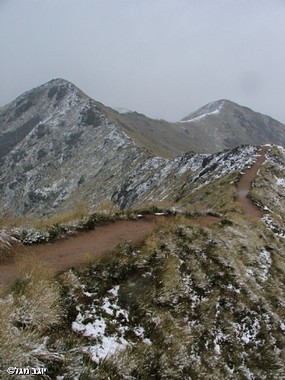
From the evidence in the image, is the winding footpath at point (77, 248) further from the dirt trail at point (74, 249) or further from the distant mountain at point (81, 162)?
the distant mountain at point (81, 162)

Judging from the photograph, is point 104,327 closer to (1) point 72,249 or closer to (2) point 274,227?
(1) point 72,249

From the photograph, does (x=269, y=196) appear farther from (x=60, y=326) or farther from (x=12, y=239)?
(x=60, y=326)

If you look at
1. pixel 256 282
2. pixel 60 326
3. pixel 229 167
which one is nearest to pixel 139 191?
pixel 229 167

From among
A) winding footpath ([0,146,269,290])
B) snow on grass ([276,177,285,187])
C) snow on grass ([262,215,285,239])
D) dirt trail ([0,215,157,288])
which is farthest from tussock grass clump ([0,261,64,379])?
snow on grass ([276,177,285,187])

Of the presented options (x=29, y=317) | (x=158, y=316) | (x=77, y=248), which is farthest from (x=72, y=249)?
(x=29, y=317)

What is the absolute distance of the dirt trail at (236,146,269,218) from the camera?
3162cm

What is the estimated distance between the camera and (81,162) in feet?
423

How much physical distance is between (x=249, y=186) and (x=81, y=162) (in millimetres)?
94324

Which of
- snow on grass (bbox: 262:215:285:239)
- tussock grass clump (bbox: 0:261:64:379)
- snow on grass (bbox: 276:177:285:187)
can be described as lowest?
snow on grass (bbox: 262:215:285:239)

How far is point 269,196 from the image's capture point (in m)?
39.4

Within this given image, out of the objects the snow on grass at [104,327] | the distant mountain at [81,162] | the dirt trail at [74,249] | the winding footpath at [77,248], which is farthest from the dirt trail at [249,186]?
the snow on grass at [104,327]

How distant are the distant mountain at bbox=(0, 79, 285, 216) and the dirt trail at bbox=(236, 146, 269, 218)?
1817 millimetres

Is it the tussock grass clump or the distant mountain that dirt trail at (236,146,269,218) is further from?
the tussock grass clump

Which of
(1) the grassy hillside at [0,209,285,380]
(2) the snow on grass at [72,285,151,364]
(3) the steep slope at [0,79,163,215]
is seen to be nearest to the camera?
(1) the grassy hillside at [0,209,285,380]
